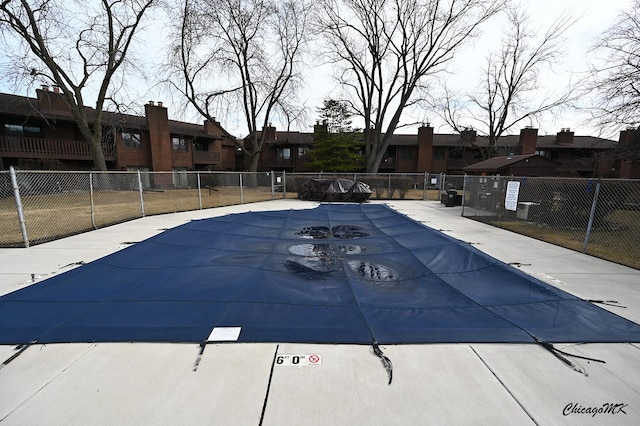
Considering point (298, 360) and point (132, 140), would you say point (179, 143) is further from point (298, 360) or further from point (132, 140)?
point (298, 360)

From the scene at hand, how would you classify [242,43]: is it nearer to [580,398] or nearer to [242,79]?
[242,79]

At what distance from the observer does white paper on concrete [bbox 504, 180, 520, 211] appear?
852 centimetres

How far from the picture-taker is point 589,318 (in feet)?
10.2

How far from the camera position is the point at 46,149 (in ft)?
60.7

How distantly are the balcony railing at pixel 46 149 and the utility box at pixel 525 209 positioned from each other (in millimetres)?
27270

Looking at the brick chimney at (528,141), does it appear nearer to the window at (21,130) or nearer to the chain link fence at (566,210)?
the chain link fence at (566,210)

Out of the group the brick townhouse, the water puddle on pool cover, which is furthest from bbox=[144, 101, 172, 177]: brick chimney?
the water puddle on pool cover

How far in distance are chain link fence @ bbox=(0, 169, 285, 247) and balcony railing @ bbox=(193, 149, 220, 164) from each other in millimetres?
8323

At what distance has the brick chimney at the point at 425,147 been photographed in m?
30.6

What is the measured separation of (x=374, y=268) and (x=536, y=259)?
355cm

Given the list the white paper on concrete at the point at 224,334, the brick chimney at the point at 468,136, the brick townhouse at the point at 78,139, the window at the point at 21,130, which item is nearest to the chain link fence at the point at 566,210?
the white paper on concrete at the point at 224,334

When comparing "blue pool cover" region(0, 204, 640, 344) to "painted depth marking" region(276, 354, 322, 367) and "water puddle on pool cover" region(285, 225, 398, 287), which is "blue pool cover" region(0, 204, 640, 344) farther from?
"painted depth marking" region(276, 354, 322, 367)

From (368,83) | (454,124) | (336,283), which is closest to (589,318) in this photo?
(336,283)

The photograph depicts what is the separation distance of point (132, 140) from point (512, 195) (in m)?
27.1
